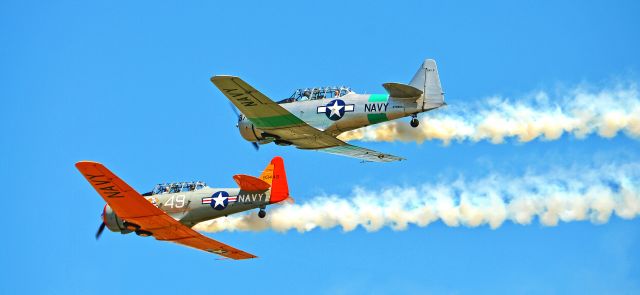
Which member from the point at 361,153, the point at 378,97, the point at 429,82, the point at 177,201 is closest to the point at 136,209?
the point at 177,201

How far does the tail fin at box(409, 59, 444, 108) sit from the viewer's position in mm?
51312

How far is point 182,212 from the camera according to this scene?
174 ft

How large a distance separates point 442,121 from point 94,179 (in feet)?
36.6

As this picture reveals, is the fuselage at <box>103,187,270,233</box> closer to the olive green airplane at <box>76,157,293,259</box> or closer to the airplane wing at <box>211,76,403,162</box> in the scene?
the olive green airplane at <box>76,157,293,259</box>

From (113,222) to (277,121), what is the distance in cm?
592

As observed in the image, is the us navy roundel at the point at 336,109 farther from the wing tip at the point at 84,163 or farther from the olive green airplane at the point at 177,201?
the wing tip at the point at 84,163

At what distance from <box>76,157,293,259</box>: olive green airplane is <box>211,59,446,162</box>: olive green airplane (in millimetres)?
1123

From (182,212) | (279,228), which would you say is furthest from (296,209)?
(182,212)

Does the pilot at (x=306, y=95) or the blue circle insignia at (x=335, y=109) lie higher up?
the pilot at (x=306, y=95)

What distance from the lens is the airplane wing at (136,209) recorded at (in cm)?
5059

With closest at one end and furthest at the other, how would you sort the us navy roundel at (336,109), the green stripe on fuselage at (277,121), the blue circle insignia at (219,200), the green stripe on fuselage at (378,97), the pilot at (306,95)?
the green stripe on fuselage at (378,97) < the blue circle insignia at (219,200) < the us navy roundel at (336,109) < the green stripe on fuselage at (277,121) < the pilot at (306,95)

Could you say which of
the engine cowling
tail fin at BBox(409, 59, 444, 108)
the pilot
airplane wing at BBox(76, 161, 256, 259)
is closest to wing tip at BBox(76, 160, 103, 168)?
airplane wing at BBox(76, 161, 256, 259)

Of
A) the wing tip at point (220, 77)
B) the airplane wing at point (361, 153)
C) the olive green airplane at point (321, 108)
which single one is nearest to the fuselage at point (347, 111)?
the olive green airplane at point (321, 108)

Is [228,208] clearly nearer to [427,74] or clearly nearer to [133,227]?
[133,227]
